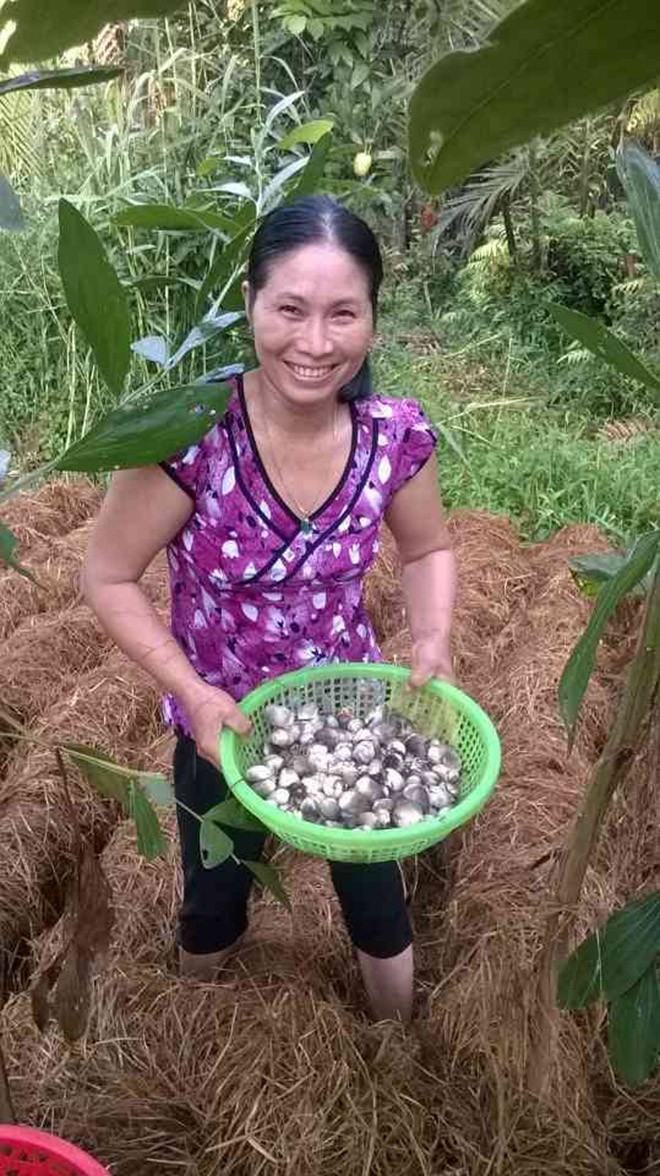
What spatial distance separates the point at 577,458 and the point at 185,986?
184 cm

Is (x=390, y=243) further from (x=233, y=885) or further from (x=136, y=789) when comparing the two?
(x=136, y=789)

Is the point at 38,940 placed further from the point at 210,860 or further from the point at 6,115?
the point at 6,115

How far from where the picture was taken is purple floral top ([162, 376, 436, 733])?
958 mm

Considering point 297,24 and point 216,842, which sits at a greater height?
point 297,24

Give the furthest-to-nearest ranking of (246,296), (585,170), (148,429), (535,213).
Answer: (585,170)
(535,213)
(246,296)
(148,429)

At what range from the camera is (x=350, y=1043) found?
1193 millimetres

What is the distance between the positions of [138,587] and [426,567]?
12.2 inches

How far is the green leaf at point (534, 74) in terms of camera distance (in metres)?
0.23

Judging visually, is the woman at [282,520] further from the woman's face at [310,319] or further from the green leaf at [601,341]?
the green leaf at [601,341]

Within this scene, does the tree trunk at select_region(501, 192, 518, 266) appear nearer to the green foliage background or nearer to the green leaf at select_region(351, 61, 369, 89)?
the green foliage background

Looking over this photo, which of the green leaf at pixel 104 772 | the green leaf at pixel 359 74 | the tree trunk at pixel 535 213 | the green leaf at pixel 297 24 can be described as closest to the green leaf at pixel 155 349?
the green leaf at pixel 104 772

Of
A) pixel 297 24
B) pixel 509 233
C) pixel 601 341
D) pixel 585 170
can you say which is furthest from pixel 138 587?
pixel 585 170

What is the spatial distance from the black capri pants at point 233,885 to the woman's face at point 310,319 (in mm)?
413

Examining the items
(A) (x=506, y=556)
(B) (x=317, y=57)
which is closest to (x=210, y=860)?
(A) (x=506, y=556)
